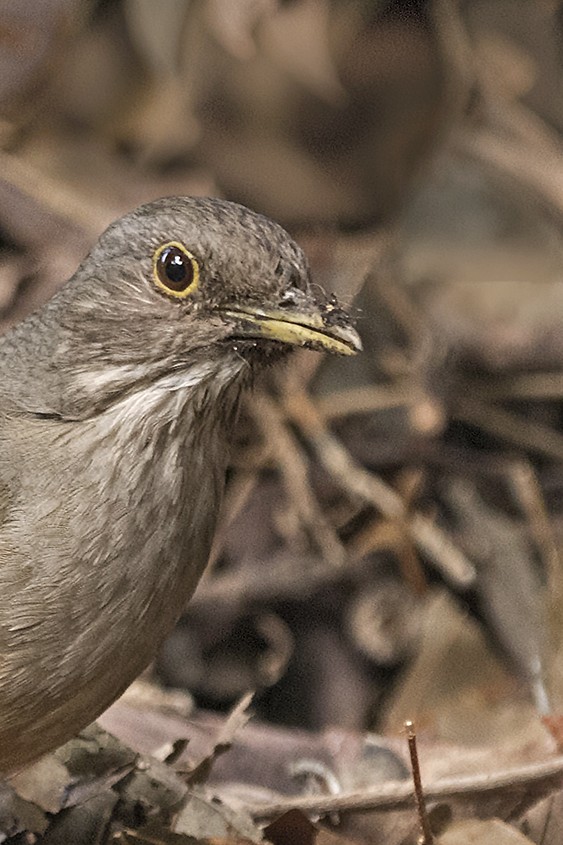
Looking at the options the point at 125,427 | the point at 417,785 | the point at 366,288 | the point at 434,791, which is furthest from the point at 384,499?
the point at 125,427

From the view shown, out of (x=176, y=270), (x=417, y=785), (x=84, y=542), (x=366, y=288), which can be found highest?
(x=366, y=288)

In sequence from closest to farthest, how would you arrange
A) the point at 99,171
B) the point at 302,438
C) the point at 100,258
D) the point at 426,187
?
1. the point at 100,258
2. the point at 302,438
3. the point at 99,171
4. the point at 426,187

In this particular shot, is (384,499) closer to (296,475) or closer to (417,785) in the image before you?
(296,475)

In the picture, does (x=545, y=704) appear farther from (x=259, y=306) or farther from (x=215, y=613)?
(x=259, y=306)

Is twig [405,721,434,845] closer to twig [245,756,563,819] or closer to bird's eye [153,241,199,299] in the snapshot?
twig [245,756,563,819]

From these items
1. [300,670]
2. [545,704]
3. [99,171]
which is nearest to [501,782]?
[545,704]

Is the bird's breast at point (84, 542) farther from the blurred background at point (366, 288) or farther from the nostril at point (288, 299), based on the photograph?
the blurred background at point (366, 288)

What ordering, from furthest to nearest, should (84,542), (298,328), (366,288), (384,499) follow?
1. (366,288)
2. (384,499)
3. (84,542)
4. (298,328)

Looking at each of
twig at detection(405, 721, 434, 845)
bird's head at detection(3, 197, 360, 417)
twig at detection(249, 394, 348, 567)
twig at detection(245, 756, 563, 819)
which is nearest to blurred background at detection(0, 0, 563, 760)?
twig at detection(249, 394, 348, 567)
